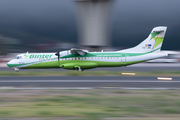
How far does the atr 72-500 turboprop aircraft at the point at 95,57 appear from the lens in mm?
23625

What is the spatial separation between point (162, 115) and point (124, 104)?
184cm

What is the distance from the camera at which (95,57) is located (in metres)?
24.2

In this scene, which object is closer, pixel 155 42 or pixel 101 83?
pixel 101 83

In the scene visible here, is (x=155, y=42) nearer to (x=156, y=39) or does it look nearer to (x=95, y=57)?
(x=156, y=39)

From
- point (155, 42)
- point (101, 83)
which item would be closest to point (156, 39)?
point (155, 42)

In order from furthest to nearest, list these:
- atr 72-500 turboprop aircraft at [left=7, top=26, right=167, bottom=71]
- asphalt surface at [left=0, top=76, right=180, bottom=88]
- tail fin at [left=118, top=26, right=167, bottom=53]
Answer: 1. tail fin at [left=118, top=26, right=167, bottom=53]
2. atr 72-500 turboprop aircraft at [left=7, top=26, right=167, bottom=71]
3. asphalt surface at [left=0, top=76, right=180, bottom=88]

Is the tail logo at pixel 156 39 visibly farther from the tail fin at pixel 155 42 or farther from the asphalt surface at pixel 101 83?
the asphalt surface at pixel 101 83

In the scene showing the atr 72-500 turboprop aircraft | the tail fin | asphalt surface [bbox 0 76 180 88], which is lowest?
asphalt surface [bbox 0 76 180 88]

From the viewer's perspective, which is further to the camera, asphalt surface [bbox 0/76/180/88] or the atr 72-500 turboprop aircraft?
the atr 72-500 turboprop aircraft

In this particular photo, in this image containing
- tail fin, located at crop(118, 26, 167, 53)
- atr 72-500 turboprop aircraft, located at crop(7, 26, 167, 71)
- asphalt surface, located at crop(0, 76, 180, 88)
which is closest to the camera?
asphalt surface, located at crop(0, 76, 180, 88)

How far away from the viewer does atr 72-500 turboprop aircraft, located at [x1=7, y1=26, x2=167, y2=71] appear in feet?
77.5

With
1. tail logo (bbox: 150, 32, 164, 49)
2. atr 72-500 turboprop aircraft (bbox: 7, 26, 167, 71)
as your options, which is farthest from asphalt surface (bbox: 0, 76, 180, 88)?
tail logo (bbox: 150, 32, 164, 49)

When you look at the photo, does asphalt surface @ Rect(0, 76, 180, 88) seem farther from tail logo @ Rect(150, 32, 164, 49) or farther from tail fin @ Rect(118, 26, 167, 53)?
tail logo @ Rect(150, 32, 164, 49)

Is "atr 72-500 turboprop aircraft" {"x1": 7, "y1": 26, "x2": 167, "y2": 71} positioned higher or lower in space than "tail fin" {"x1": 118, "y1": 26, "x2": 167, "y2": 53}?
lower
